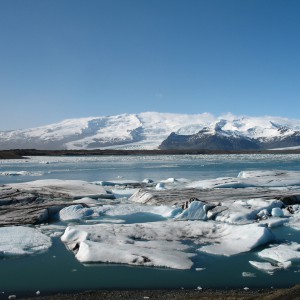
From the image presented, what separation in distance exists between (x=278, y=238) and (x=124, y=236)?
319cm

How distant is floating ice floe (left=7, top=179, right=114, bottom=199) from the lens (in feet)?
48.2

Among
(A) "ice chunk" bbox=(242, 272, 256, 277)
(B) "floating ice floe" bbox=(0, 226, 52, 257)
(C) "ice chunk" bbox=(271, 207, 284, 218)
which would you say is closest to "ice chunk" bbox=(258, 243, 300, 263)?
(A) "ice chunk" bbox=(242, 272, 256, 277)

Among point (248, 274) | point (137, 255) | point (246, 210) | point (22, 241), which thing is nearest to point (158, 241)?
point (137, 255)

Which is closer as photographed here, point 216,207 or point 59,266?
point 59,266

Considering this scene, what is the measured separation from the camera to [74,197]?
562 inches

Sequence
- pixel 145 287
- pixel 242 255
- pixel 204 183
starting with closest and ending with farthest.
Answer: pixel 145 287
pixel 242 255
pixel 204 183

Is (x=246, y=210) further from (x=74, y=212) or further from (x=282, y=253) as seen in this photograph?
(x=74, y=212)

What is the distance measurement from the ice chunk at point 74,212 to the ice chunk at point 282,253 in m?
5.32

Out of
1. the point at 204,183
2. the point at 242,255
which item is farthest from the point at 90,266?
the point at 204,183

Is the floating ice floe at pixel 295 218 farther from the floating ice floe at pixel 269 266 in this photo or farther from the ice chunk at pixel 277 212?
the floating ice floe at pixel 269 266

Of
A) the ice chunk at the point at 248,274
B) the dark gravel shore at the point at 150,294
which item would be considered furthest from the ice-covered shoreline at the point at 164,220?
the dark gravel shore at the point at 150,294

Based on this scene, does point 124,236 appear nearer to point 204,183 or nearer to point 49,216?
point 49,216

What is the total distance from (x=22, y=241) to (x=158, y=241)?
8.86 feet

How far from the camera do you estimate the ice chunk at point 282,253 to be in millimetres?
6887
